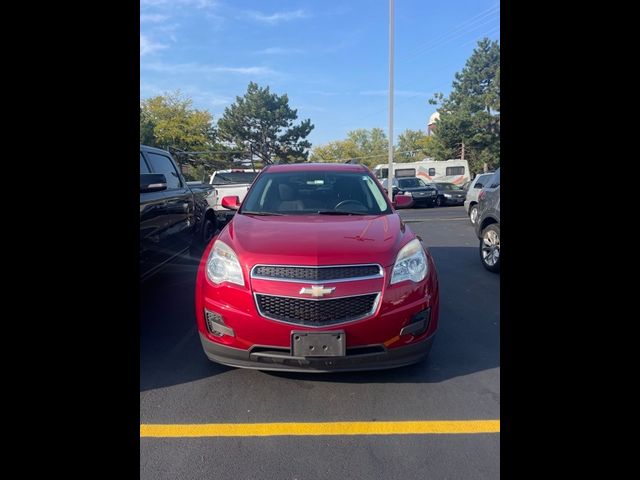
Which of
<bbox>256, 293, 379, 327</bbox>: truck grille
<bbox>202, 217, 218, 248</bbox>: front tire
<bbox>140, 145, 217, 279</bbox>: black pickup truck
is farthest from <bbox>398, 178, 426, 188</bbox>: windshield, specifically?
<bbox>256, 293, 379, 327</bbox>: truck grille

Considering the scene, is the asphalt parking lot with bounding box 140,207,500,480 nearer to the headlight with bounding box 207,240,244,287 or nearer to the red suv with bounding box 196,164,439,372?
the red suv with bounding box 196,164,439,372

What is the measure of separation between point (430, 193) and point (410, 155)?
174 feet

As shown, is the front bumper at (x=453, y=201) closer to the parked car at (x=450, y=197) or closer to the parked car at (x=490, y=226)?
the parked car at (x=450, y=197)

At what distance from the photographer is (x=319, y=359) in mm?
2264

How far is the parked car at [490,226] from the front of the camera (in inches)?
223

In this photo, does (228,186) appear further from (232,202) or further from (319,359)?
(319,359)

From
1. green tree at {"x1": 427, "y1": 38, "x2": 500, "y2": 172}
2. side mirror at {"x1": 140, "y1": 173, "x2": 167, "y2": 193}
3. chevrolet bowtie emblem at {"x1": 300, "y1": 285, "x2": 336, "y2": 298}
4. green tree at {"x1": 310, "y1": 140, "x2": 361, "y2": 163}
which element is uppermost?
green tree at {"x1": 310, "y1": 140, "x2": 361, "y2": 163}

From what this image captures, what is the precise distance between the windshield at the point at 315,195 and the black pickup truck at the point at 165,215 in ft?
3.48

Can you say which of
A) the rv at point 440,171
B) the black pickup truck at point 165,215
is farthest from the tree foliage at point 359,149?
the black pickup truck at point 165,215

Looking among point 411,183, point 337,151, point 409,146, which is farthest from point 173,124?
point 409,146

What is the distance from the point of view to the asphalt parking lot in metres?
1.89

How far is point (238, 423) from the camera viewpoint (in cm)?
223
